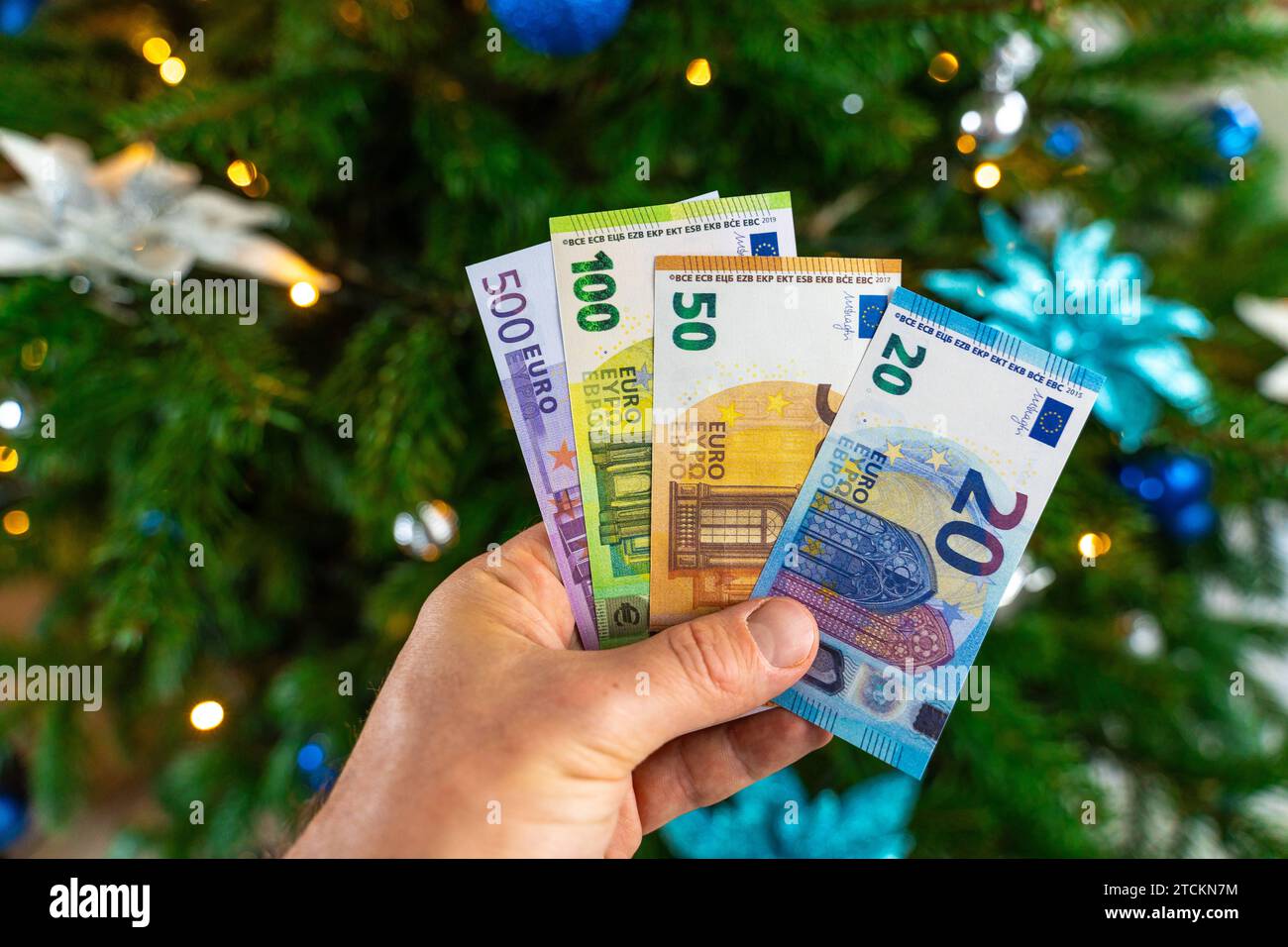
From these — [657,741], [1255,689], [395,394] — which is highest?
[395,394]

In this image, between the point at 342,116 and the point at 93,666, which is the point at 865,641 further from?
the point at 93,666

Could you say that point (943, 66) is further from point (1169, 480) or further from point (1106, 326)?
point (1169, 480)

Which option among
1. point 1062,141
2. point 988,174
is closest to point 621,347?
point 988,174

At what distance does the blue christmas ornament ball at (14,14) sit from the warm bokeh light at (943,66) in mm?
844

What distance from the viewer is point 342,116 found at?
65 cm

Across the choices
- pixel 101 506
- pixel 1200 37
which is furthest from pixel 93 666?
pixel 1200 37

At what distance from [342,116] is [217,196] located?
125 mm

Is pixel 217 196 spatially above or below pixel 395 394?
above

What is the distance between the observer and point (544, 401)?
56cm

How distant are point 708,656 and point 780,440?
169mm

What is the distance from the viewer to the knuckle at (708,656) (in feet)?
1.57

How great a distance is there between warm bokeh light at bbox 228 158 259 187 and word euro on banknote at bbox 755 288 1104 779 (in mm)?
526

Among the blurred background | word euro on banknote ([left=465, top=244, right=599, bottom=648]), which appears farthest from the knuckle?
the blurred background

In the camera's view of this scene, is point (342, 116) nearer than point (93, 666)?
Yes
